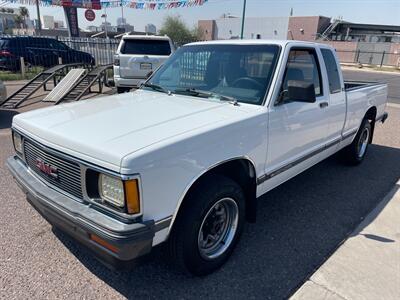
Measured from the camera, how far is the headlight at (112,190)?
2.09m

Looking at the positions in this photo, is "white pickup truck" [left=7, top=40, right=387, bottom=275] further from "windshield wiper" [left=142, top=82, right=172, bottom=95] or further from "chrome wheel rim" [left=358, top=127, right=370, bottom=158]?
"chrome wheel rim" [left=358, top=127, right=370, bottom=158]

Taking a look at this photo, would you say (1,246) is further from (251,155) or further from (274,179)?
(274,179)

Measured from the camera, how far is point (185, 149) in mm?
2277

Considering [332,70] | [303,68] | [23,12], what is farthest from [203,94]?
[23,12]

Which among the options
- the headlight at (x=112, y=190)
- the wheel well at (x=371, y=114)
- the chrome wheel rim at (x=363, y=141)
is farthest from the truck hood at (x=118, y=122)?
the wheel well at (x=371, y=114)

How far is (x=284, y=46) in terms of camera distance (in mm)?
3377

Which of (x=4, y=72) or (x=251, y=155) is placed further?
(x=4, y=72)

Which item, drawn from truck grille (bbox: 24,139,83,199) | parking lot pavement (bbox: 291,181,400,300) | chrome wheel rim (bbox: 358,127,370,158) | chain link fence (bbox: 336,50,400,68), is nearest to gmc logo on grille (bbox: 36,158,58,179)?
truck grille (bbox: 24,139,83,199)

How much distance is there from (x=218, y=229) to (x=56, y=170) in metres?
1.41

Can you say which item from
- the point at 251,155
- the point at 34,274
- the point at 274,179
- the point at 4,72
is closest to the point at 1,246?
the point at 34,274

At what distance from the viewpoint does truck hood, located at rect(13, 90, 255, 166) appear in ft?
7.20

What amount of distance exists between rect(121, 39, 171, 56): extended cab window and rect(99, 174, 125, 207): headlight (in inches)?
330

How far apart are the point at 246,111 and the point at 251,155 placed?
0.39 m

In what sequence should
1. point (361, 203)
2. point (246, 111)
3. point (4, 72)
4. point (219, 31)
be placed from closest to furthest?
point (246, 111)
point (361, 203)
point (4, 72)
point (219, 31)
